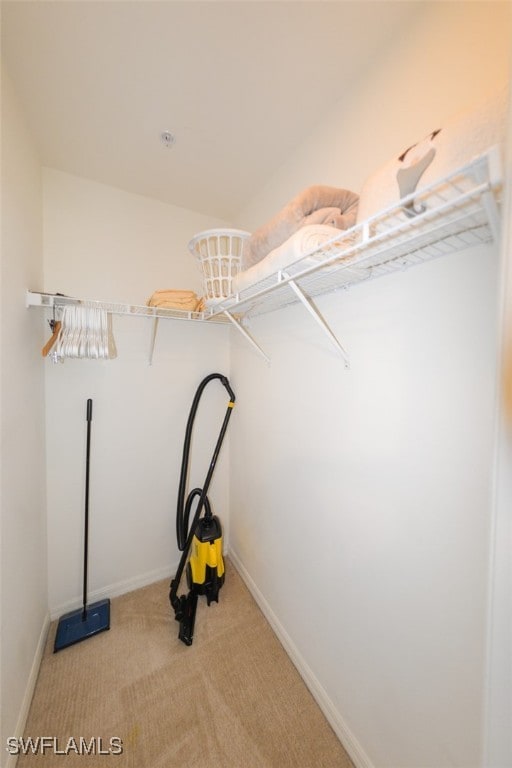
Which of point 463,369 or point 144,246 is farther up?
point 144,246

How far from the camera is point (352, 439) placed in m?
1.10

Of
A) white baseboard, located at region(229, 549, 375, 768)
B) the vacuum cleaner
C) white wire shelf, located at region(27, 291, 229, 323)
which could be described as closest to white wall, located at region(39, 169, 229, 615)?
the vacuum cleaner

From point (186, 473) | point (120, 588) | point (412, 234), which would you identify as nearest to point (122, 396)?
point (186, 473)

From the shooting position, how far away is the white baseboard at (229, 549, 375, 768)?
42.9 inches

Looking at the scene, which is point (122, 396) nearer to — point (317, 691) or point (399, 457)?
point (399, 457)

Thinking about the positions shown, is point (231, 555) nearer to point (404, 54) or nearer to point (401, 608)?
point (401, 608)

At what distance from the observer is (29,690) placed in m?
1.26

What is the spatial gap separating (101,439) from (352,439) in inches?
61.8

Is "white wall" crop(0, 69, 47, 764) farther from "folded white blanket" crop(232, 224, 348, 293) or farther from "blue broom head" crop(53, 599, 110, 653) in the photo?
"folded white blanket" crop(232, 224, 348, 293)

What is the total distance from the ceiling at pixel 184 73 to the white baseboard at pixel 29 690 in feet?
8.66

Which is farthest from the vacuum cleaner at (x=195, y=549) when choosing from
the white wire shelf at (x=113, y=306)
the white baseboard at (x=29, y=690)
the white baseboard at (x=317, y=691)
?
the white baseboard at (x=29, y=690)

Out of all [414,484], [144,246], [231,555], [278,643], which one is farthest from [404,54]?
[231,555]

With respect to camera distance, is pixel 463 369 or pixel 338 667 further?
pixel 338 667

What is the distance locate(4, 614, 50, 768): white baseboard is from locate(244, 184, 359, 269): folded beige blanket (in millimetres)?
2232
